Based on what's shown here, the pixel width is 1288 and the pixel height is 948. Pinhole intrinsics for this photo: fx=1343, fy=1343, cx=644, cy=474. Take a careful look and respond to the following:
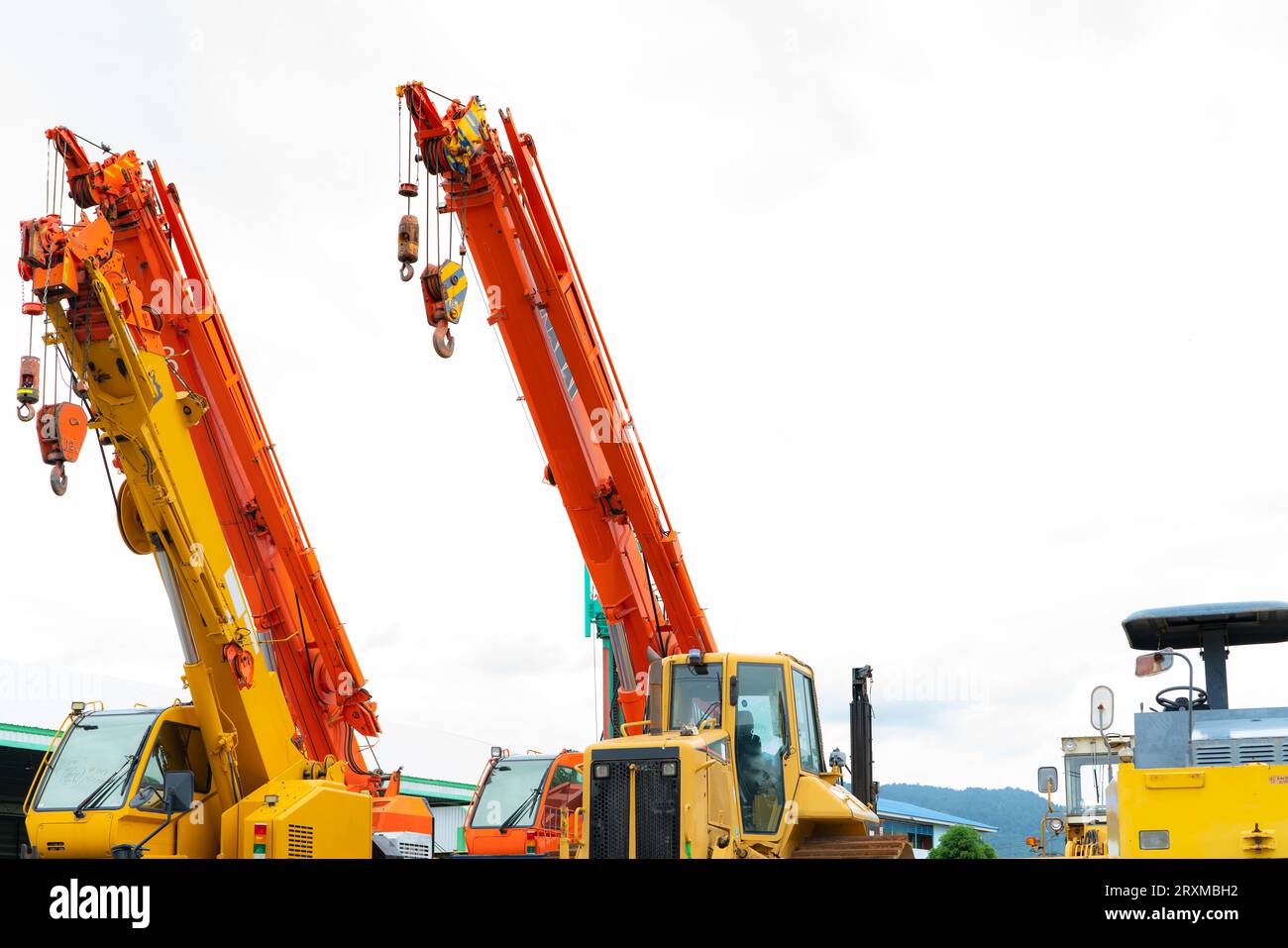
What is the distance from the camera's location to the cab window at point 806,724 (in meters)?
12.2

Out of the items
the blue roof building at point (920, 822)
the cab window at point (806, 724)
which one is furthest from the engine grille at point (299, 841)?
the blue roof building at point (920, 822)

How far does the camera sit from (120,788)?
42.8 ft

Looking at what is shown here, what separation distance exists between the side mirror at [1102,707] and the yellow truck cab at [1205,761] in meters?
0.26

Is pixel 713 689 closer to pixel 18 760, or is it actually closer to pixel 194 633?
pixel 194 633

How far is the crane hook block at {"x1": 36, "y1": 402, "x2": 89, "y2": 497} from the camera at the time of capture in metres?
14.1

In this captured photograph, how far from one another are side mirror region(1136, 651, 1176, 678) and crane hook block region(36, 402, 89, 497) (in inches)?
422

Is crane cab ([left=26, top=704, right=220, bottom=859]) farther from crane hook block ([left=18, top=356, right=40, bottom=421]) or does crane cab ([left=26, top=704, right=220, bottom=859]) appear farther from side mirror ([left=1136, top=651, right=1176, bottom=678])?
side mirror ([left=1136, top=651, right=1176, bottom=678])

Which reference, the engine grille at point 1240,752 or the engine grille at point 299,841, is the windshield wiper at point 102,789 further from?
the engine grille at point 1240,752

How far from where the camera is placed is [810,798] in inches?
467

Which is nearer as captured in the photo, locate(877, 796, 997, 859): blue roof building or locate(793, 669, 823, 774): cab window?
locate(793, 669, 823, 774): cab window

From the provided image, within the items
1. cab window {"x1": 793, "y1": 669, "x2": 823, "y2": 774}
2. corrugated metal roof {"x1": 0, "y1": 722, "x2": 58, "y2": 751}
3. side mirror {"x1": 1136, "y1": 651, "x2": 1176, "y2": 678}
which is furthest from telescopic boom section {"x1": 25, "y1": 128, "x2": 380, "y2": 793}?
Result: side mirror {"x1": 1136, "y1": 651, "x2": 1176, "y2": 678}

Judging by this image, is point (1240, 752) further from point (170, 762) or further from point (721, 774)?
point (170, 762)
